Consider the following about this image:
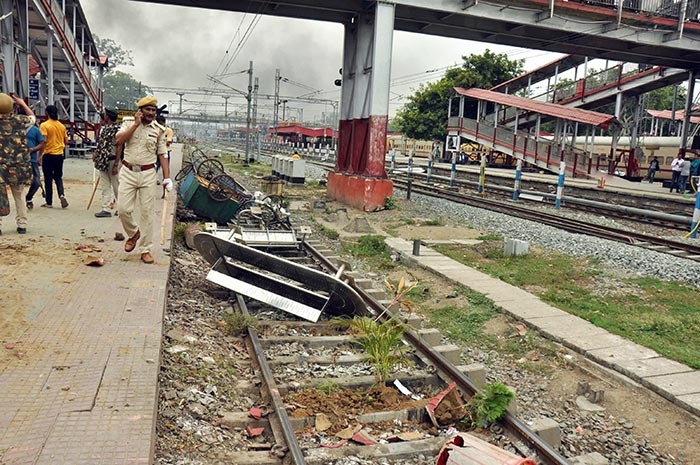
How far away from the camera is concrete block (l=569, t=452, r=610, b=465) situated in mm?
3855

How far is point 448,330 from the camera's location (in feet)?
22.5

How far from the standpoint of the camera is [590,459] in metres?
3.94

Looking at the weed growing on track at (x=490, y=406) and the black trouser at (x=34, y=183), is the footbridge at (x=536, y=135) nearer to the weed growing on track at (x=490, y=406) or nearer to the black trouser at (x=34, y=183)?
the black trouser at (x=34, y=183)

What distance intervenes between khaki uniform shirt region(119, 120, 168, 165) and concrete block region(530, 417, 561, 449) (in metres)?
5.25

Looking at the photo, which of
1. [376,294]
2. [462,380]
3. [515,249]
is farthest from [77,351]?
[515,249]

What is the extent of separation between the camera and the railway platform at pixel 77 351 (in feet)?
10.5

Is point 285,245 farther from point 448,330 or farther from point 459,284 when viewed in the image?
point 448,330

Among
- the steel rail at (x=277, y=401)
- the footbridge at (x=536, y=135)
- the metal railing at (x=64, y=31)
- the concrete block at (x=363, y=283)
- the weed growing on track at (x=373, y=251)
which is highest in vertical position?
the metal railing at (x=64, y=31)

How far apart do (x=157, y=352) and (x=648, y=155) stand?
39.7 metres

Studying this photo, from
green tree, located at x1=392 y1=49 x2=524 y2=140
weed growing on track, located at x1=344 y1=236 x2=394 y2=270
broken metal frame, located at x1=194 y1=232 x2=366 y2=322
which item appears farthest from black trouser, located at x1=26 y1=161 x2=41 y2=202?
green tree, located at x1=392 y1=49 x2=524 y2=140

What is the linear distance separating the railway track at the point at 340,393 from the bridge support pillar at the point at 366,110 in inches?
449

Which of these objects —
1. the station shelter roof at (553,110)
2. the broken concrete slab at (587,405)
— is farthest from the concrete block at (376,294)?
the station shelter roof at (553,110)

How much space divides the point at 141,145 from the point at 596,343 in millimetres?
5793

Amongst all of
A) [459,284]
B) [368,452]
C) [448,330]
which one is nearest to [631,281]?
[459,284]
